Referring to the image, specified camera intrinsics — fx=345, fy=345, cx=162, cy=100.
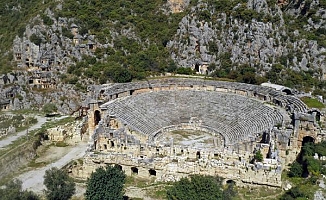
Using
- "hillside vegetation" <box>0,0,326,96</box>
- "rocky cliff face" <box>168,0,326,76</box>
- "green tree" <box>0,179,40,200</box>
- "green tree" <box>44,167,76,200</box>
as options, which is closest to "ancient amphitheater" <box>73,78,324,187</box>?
"green tree" <box>44,167,76,200</box>

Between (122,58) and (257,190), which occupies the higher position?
(122,58)

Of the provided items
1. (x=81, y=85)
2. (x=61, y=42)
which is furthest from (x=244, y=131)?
(x=61, y=42)

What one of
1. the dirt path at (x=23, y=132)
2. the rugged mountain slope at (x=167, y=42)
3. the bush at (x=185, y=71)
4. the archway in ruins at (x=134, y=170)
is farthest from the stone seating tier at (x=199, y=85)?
the archway in ruins at (x=134, y=170)

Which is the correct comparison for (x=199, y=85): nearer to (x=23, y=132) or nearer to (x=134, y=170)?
(x=134, y=170)

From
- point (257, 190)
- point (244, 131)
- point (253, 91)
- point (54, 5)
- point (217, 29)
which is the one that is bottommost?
point (257, 190)

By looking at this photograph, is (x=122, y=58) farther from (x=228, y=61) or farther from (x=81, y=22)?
(x=228, y=61)

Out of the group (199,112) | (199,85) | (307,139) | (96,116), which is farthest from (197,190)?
(199,85)
